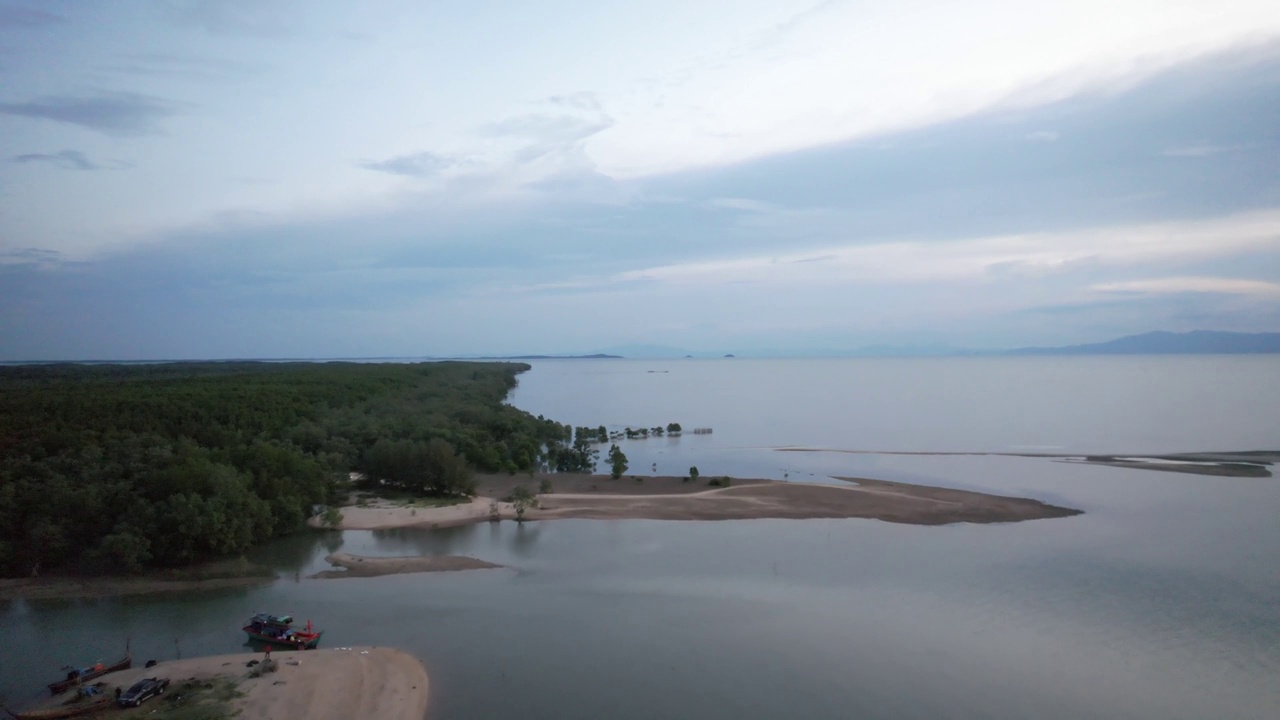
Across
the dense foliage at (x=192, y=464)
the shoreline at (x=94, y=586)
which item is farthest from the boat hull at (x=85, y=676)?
the dense foliage at (x=192, y=464)

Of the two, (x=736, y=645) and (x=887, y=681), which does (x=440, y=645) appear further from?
(x=887, y=681)

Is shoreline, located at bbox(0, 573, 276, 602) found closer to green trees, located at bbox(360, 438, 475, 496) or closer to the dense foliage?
the dense foliage

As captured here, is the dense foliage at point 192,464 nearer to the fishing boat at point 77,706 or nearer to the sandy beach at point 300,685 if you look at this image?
the sandy beach at point 300,685

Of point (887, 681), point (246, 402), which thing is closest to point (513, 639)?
point (887, 681)

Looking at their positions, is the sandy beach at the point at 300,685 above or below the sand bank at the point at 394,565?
below

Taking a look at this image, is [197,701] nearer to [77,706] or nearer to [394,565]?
[77,706]

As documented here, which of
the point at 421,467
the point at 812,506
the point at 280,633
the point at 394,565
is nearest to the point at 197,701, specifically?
the point at 280,633
